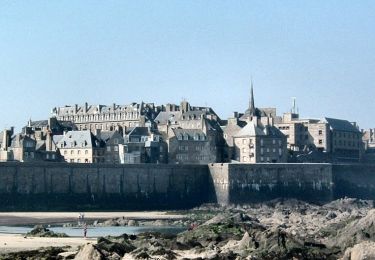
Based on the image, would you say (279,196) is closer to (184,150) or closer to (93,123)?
(184,150)

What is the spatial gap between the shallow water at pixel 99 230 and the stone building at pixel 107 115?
53.3 m

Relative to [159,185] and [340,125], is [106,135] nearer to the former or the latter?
[159,185]

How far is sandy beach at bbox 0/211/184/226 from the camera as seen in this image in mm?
66125

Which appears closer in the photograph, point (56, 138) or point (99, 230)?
point (99, 230)

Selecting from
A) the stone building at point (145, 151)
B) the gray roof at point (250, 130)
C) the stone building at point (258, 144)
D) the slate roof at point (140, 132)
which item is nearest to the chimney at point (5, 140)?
the stone building at point (145, 151)

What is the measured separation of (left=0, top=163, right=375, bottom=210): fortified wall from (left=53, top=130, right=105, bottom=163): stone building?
1127cm

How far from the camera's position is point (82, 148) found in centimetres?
9556

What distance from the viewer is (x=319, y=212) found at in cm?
7681

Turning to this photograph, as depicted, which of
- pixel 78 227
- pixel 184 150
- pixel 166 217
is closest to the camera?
pixel 78 227

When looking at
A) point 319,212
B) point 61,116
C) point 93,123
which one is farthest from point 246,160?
point 61,116

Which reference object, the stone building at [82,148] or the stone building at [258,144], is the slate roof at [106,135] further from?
the stone building at [258,144]

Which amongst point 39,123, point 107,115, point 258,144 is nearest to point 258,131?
point 258,144

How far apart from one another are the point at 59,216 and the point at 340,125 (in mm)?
49707

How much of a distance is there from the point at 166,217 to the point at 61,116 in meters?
60.6
